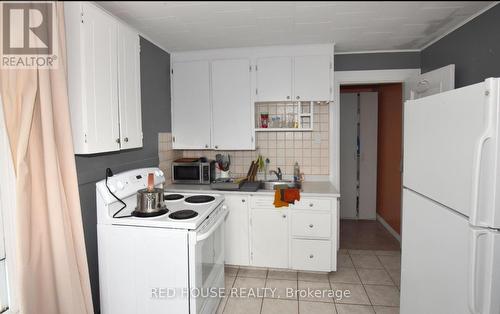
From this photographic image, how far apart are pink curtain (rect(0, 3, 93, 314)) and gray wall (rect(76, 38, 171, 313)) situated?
358 mm

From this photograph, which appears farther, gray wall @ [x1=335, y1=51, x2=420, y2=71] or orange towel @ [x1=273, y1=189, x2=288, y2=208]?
gray wall @ [x1=335, y1=51, x2=420, y2=71]

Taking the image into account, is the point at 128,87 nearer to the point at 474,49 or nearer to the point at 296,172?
the point at 296,172

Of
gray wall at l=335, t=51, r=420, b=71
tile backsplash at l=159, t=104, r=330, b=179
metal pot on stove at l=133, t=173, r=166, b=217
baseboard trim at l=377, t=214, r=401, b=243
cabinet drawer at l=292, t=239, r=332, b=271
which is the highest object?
gray wall at l=335, t=51, r=420, b=71

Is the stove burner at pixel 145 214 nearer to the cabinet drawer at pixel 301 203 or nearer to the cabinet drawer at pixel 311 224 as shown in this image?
the cabinet drawer at pixel 301 203

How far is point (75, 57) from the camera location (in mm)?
1536

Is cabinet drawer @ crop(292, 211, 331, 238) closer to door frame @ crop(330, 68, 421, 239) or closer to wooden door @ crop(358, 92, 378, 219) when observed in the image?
door frame @ crop(330, 68, 421, 239)

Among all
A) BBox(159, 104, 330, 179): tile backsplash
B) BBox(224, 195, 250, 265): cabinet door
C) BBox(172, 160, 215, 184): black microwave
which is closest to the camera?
BBox(224, 195, 250, 265): cabinet door

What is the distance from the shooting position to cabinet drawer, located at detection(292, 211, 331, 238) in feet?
8.54

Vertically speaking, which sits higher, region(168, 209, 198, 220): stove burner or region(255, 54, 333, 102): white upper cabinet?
region(255, 54, 333, 102): white upper cabinet

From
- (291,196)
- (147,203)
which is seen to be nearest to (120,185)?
(147,203)

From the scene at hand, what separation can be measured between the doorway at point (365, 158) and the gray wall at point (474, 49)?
155 cm

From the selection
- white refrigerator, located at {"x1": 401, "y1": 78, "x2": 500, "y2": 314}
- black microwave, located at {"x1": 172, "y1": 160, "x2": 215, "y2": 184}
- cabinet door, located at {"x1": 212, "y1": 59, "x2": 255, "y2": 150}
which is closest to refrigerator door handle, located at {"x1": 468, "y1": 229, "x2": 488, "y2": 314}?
white refrigerator, located at {"x1": 401, "y1": 78, "x2": 500, "y2": 314}

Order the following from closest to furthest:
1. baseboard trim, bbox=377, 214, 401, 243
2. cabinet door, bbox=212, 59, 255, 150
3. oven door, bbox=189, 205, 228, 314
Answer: oven door, bbox=189, 205, 228, 314
cabinet door, bbox=212, 59, 255, 150
baseboard trim, bbox=377, 214, 401, 243

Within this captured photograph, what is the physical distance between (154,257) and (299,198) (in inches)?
53.7
